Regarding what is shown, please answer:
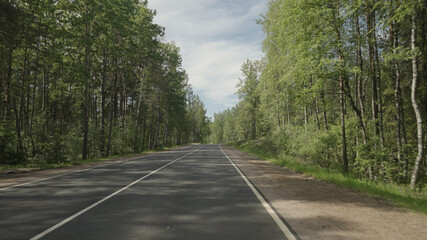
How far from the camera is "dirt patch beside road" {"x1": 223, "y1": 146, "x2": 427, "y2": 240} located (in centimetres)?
421

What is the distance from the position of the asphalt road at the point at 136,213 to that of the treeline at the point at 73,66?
1076cm

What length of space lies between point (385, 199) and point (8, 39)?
18.8m

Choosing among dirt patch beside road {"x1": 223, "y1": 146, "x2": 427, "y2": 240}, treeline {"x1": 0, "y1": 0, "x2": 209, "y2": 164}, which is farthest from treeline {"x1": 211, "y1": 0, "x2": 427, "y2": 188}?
treeline {"x1": 0, "y1": 0, "x2": 209, "y2": 164}

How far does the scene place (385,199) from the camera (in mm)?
6852

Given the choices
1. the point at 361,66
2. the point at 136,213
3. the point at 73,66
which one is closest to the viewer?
the point at 136,213

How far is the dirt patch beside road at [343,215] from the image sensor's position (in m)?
4.21

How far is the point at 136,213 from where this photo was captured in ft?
17.2

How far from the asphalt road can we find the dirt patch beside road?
505 mm

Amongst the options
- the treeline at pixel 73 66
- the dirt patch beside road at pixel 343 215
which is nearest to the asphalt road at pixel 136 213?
the dirt patch beside road at pixel 343 215

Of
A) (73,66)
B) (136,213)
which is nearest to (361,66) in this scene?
(136,213)

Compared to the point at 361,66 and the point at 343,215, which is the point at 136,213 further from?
the point at 361,66

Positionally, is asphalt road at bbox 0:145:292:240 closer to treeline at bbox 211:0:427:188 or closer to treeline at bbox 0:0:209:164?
treeline at bbox 211:0:427:188

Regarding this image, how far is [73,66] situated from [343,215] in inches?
811

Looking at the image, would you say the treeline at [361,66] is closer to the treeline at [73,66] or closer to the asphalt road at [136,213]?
the asphalt road at [136,213]
